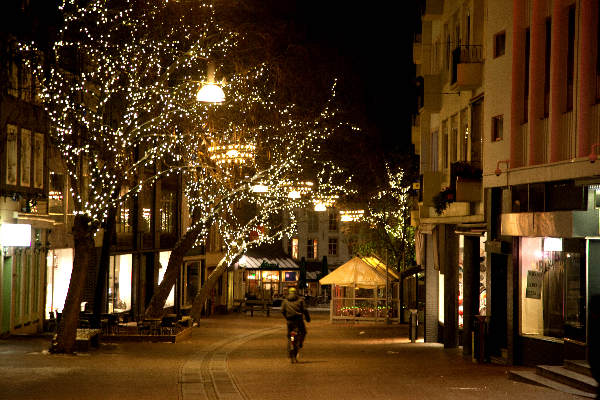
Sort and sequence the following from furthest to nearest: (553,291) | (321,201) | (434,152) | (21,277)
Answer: (321,201) → (434,152) → (21,277) → (553,291)

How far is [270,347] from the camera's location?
29500 mm

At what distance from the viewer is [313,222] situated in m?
99.1

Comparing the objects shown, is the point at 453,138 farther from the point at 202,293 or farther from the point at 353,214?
the point at 353,214

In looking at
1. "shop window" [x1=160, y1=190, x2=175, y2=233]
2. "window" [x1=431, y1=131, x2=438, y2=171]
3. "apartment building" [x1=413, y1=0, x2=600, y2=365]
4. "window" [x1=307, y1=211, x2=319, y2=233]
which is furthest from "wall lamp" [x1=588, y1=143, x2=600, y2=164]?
"window" [x1=307, y1=211, x2=319, y2=233]

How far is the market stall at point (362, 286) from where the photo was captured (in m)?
46.7

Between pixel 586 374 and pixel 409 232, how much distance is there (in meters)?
30.8

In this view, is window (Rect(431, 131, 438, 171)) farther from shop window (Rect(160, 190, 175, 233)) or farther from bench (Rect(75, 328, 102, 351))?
shop window (Rect(160, 190, 175, 233))

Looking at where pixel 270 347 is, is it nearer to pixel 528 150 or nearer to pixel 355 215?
pixel 528 150

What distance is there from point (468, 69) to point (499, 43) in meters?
1.83

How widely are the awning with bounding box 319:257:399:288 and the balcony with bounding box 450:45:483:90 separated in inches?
841

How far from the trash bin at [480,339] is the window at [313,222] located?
7410cm

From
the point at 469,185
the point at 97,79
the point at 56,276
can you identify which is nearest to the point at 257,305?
the point at 56,276

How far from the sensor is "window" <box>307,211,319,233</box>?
9838cm

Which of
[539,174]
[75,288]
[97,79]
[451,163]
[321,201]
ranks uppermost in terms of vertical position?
[97,79]
